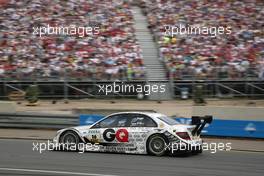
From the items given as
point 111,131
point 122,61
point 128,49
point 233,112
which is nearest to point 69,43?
point 128,49

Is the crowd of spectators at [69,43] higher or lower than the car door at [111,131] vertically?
higher

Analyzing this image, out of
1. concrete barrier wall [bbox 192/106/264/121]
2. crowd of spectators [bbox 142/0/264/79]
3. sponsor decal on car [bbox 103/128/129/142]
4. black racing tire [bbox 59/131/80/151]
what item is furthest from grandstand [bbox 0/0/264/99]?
sponsor decal on car [bbox 103/128/129/142]

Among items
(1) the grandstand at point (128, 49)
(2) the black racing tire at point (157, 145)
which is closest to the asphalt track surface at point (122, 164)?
(2) the black racing tire at point (157, 145)

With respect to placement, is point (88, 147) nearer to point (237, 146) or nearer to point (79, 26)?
point (237, 146)

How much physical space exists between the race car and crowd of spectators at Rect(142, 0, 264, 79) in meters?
13.0

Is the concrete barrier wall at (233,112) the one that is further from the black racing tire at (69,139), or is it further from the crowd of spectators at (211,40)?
the crowd of spectators at (211,40)

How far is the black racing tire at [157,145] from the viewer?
14.0 meters

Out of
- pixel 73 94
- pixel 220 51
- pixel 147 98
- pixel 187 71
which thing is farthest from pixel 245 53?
pixel 73 94

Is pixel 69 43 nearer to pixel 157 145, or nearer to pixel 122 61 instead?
pixel 122 61

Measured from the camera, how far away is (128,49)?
28.9m

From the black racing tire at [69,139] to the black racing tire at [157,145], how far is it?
2060 mm

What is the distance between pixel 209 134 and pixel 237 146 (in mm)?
1897

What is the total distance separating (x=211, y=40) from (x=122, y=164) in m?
18.2

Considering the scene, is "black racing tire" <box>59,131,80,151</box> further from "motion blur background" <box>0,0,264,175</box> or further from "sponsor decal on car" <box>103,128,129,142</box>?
"motion blur background" <box>0,0,264,175</box>
